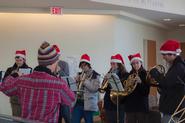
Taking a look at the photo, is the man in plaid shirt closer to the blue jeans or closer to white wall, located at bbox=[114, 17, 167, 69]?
the blue jeans

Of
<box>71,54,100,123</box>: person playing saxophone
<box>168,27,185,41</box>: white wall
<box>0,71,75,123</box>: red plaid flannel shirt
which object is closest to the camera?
<box>0,71,75,123</box>: red plaid flannel shirt

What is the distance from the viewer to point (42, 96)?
8.32ft

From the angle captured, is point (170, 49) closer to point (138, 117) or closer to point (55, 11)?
point (138, 117)

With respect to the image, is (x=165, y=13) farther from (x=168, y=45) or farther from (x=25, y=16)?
(x=168, y=45)

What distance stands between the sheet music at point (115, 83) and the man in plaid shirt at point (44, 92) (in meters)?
2.27

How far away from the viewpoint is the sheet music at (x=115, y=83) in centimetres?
484

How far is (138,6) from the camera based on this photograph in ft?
25.6

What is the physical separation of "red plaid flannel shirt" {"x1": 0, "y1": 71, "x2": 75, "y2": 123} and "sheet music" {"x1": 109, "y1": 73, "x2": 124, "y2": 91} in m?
2.29

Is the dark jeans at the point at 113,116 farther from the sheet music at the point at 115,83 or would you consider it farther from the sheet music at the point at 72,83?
the sheet music at the point at 72,83

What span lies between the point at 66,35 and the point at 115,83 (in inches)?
137

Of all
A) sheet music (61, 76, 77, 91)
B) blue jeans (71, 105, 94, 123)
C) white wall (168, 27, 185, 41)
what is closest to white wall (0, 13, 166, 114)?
blue jeans (71, 105, 94, 123)

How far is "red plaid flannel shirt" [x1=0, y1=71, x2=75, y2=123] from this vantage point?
99.3 inches

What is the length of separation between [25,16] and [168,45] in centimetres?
459

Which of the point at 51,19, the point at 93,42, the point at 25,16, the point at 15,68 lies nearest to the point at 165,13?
the point at 93,42
